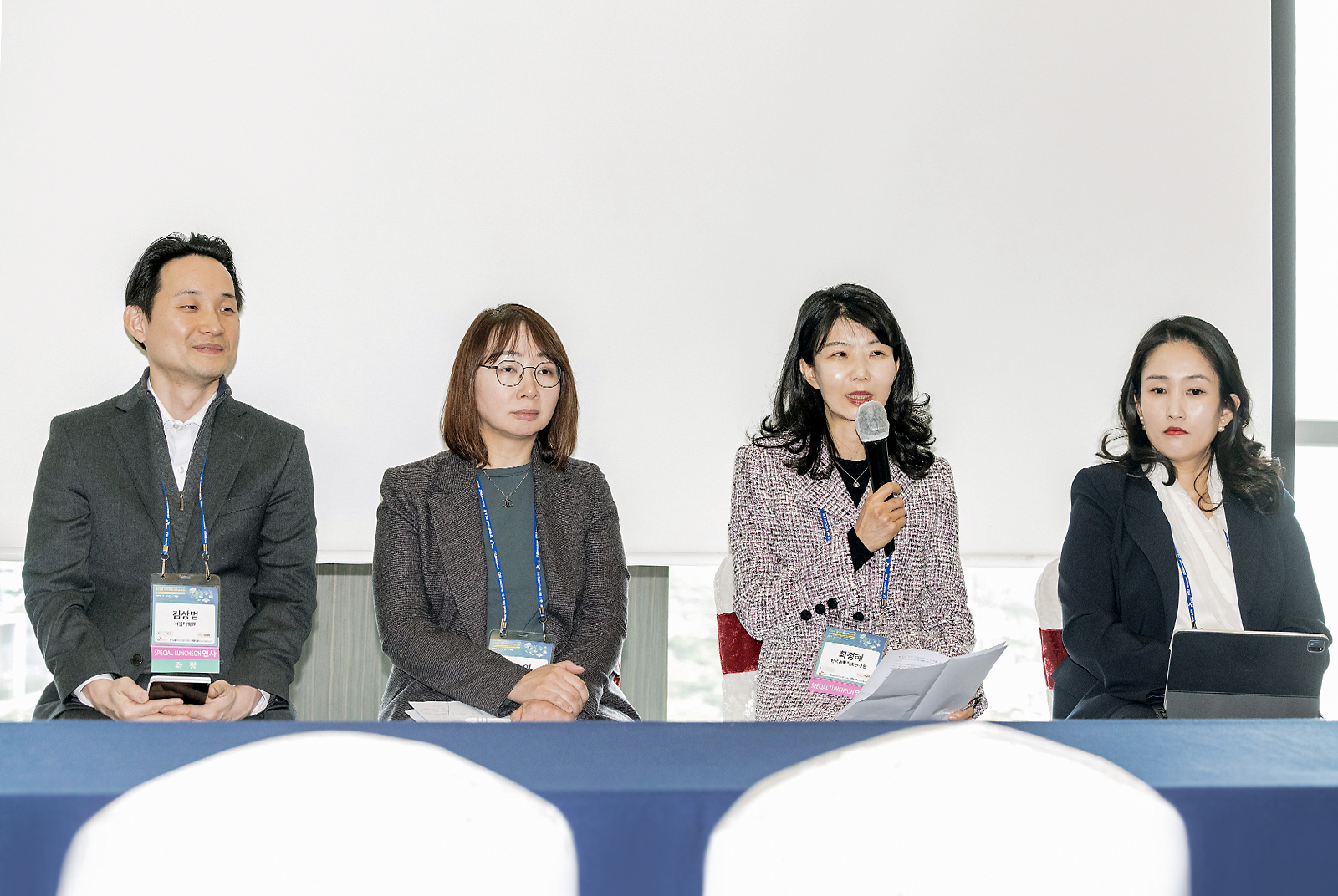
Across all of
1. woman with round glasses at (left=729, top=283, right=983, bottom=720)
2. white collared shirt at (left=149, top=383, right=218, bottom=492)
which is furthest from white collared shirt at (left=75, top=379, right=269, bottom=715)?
woman with round glasses at (left=729, top=283, right=983, bottom=720)

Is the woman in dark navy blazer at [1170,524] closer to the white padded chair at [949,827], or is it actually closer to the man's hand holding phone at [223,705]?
the white padded chair at [949,827]

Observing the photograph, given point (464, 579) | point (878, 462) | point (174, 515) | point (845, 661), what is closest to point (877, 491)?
point (878, 462)

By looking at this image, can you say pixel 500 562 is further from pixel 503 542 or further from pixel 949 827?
pixel 949 827

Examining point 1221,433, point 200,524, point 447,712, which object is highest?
point 1221,433

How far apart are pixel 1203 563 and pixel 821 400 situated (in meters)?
0.94

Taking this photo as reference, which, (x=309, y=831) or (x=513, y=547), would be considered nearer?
(x=309, y=831)

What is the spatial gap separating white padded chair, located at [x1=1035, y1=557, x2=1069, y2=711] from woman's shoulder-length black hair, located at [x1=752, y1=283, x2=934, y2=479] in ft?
1.50

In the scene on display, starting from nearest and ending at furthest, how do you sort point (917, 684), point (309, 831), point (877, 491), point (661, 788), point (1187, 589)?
point (309, 831)
point (661, 788)
point (917, 684)
point (877, 491)
point (1187, 589)

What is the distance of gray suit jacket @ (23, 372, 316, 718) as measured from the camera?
7.16 feet

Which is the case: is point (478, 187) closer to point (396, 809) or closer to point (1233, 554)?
point (1233, 554)

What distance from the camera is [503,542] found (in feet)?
7.66

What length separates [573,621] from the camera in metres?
2.34

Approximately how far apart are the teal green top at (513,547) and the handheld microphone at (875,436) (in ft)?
2.50

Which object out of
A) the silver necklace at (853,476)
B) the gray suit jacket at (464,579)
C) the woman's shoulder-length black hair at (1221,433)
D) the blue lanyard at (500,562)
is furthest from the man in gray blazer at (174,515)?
the woman's shoulder-length black hair at (1221,433)
